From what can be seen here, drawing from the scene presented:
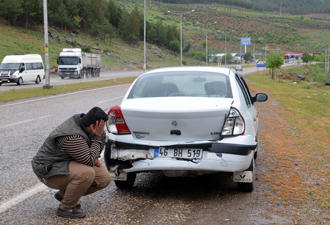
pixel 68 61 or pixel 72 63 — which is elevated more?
pixel 68 61

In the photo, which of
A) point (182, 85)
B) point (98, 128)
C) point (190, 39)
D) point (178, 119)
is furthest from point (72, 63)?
point (190, 39)

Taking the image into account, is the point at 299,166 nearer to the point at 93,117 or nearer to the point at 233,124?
the point at 233,124

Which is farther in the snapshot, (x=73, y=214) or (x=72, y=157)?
(x=73, y=214)

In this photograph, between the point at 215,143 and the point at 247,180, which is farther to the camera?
the point at 247,180

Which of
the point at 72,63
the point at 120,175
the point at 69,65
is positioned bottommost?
the point at 69,65

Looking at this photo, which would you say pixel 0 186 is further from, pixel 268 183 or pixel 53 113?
pixel 53 113

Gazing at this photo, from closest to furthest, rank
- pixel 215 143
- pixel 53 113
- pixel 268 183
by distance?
pixel 215 143
pixel 268 183
pixel 53 113

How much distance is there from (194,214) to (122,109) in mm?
1504

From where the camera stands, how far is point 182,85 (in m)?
5.86

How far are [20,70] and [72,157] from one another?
31174mm

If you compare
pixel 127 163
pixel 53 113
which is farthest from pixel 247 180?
pixel 53 113

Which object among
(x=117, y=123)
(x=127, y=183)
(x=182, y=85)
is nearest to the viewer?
(x=117, y=123)

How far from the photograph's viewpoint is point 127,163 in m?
5.16

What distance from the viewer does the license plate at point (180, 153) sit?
492 cm
